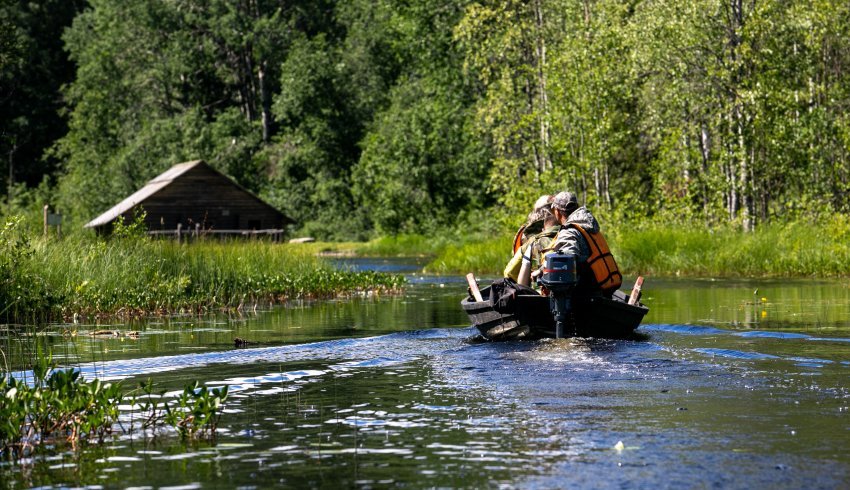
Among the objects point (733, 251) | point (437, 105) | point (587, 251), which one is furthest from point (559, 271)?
point (437, 105)

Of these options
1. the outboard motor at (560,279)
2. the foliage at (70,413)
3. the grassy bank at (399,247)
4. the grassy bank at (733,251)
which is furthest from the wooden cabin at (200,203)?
the foliage at (70,413)

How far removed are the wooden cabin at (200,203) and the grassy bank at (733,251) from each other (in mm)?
26230

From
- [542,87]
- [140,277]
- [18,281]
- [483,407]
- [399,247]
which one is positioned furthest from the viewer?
[399,247]

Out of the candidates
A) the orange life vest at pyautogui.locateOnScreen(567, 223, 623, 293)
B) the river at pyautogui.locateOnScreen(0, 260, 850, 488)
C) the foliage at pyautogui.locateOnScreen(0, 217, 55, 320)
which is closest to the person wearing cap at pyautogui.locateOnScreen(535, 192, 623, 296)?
the orange life vest at pyautogui.locateOnScreen(567, 223, 623, 293)

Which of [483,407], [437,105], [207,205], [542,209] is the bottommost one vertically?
[483,407]

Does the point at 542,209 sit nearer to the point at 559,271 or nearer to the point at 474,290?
the point at 474,290

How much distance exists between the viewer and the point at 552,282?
14516 mm

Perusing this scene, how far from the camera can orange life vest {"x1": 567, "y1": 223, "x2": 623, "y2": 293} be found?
50.0ft

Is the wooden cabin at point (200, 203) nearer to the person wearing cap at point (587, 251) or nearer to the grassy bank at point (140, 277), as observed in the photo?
the grassy bank at point (140, 277)

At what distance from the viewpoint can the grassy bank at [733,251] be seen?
29000 millimetres

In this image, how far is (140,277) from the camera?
855 inches

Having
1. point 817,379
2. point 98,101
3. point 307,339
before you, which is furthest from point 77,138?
point 817,379

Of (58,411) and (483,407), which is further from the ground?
(58,411)

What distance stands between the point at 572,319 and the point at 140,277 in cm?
919
